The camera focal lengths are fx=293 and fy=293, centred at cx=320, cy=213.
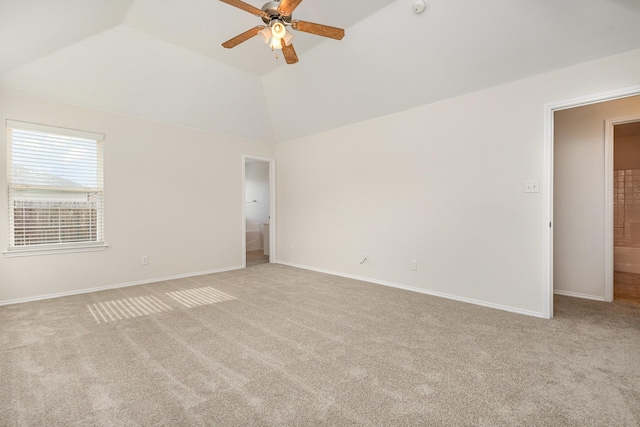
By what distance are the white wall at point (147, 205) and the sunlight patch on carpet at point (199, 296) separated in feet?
2.99

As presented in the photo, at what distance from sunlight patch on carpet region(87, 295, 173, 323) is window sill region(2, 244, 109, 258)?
862 mm

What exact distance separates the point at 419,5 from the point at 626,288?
455 cm

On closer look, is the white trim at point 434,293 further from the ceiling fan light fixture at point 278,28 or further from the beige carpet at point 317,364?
the ceiling fan light fixture at point 278,28

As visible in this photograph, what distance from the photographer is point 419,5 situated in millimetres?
2695

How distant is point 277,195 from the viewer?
5.92 meters

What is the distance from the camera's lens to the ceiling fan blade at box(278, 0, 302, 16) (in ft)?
6.71

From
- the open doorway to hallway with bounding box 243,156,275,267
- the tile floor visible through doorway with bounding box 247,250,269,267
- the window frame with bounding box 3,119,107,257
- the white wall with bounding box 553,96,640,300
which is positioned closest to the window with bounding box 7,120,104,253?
the window frame with bounding box 3,119,107,257

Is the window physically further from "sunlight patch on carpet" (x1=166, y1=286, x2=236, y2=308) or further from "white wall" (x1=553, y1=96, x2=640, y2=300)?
"white wall" (x1=553, y1=96, x2=640, y2=300)

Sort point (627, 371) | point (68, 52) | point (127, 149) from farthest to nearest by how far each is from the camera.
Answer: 1. point (127, 149)
2. point (68, 52)
3. point (627, 371)

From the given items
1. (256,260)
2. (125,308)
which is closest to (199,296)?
(125,308)

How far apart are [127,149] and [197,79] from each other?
1.39 meters

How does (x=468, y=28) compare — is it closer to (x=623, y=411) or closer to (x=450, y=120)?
(x=450, y=120)

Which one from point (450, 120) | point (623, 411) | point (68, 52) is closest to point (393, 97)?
point (450, 120)

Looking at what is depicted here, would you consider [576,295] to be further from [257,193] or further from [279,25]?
[257,193]
